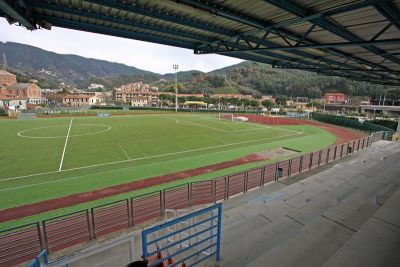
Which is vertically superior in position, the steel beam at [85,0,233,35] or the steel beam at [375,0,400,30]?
the steel beam at [85,0,233,35]

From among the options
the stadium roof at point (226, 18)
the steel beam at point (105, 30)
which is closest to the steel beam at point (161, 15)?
the stadium roof at point (226, 18)

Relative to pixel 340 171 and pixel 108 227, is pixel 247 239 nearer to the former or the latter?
pixel 108 227

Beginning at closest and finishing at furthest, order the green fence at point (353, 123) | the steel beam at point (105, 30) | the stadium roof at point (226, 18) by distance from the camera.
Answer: the stadium roof at point (226, 18) < the steel beam at point (105, 30) < the green fence at point (353, 123)

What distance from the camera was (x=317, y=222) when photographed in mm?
5121

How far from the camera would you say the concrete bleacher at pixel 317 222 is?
12.2 ft

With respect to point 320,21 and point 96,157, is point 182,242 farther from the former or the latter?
point 96,157

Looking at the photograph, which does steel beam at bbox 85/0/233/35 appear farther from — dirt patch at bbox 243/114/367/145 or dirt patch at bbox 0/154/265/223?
dirt patch at bbox 243/114/367/145

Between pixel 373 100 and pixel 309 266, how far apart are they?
12544 cm

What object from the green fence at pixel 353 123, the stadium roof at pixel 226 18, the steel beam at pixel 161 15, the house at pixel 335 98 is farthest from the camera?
the house at pixel 335 98

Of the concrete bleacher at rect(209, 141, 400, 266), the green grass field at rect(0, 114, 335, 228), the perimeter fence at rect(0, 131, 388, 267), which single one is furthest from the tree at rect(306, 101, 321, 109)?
the perimeter fence at rect(0, 131, 388, 267)

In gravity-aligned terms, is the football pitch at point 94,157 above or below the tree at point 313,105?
below

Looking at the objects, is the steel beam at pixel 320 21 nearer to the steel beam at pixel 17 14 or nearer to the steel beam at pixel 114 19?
the steel beam at pixel 114 19

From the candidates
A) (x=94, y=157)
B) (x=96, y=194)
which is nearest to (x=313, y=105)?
(x=94, y=157)

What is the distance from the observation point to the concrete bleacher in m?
3.72
